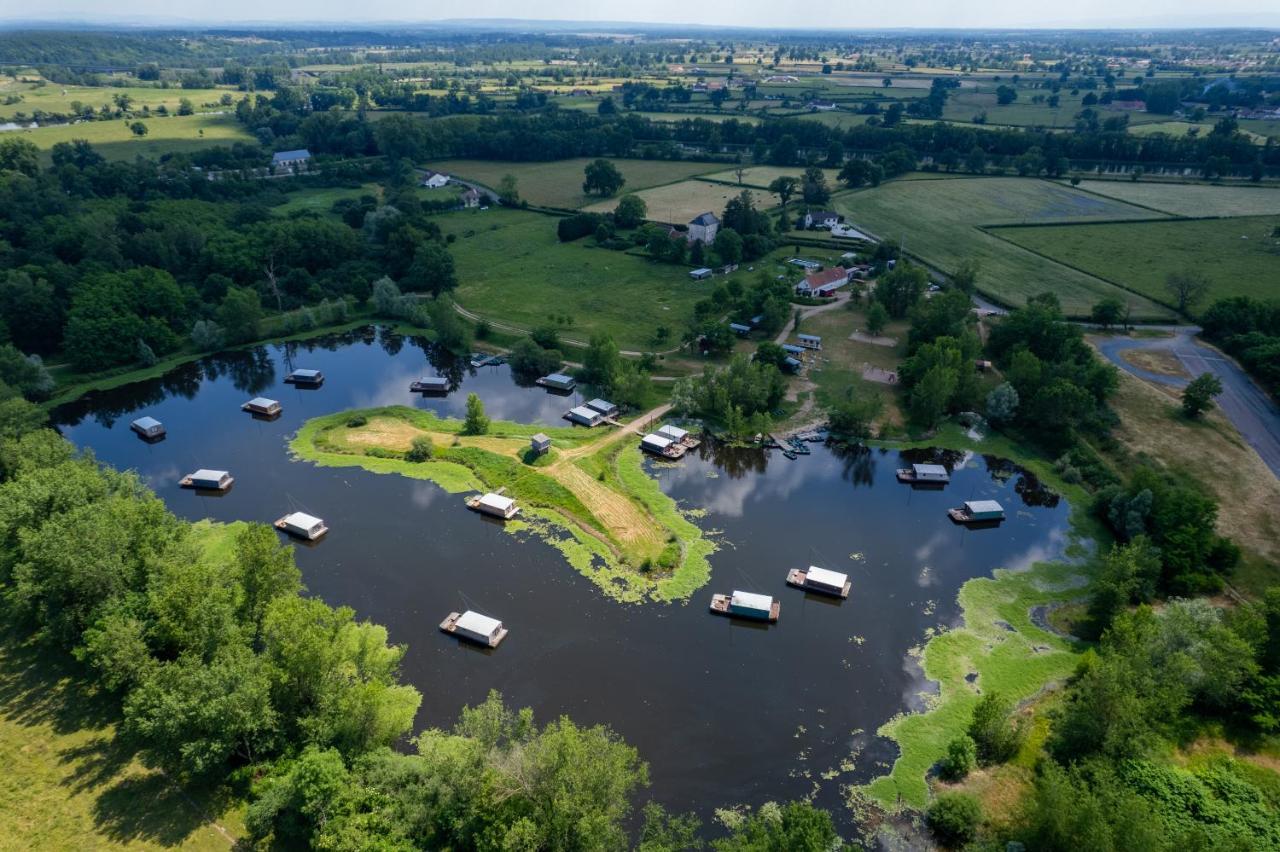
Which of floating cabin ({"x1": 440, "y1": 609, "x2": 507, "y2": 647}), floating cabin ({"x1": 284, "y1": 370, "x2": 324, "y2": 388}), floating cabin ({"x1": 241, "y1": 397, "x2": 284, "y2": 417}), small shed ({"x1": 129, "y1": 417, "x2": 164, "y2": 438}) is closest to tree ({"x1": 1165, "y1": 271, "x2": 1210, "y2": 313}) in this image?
floating cabin ({"x1": 440, "y1": 609, "x2": 507, "y2": 647})

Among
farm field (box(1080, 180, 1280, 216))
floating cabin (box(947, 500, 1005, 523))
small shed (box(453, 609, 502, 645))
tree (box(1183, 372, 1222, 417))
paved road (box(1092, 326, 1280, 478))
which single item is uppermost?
farm field (box(1080, 180, 1280, 216))

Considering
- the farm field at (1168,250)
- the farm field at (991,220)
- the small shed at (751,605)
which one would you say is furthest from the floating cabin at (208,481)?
the farm field at (1168,250)

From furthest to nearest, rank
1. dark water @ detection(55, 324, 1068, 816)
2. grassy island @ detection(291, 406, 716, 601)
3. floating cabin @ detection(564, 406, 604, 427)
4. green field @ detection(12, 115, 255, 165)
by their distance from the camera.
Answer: green field @ detection(12, 115, 255, 165)
floating cabin @ detection(564, 406, 604, 427)
grassy island @ detection(291, 406, 716, 601)
dark water @ detection(55, 324, 1068, 816)

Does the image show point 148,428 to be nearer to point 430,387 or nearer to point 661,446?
point 430,387

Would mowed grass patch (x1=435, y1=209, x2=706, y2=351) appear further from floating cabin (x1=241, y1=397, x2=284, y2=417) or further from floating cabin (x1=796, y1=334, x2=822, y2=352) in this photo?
floating cabin (x1=241, y1=397, x2=284, y2=417)

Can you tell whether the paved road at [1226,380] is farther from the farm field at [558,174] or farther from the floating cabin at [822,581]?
the farm field at [558,174]

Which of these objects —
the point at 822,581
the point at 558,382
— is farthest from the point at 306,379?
the point at 822,581

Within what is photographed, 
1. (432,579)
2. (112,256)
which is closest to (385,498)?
(432,579)
